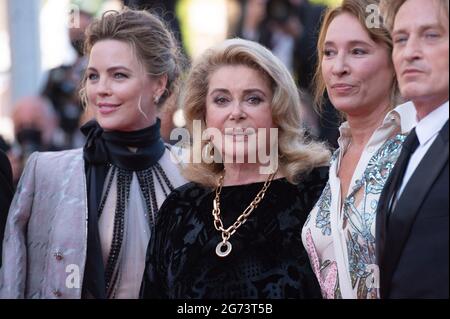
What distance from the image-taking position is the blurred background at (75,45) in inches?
281

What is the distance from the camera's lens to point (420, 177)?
3.40m

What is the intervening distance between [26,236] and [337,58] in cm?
153

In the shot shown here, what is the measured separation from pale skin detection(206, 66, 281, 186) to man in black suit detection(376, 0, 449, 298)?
0.89 m

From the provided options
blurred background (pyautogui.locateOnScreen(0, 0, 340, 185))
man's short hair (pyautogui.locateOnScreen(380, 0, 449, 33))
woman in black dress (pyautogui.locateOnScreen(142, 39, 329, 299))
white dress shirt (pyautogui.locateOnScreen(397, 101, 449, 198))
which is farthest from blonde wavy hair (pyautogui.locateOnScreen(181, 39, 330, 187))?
white dress shirt (pyautogui.locateOnScreen(397, 101, 449, 198))

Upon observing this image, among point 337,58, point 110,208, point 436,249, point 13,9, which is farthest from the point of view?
point 13,9

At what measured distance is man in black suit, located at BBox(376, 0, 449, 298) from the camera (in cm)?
330

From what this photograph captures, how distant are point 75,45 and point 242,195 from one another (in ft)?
6.71

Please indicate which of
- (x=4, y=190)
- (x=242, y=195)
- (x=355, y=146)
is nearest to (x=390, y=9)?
(x=355, y=146)

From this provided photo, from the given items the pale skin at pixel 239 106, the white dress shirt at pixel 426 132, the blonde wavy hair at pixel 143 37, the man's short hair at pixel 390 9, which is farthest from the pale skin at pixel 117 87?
the white dress shirt at pixel 426 132

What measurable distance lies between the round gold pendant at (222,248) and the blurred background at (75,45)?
1065 millimetres

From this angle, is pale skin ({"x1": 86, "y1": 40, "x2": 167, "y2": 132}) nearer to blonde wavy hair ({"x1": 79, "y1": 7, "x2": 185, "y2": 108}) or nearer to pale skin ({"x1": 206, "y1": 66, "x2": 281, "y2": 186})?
blonde wavy hair ({"x1": 79, "y1": 7, "x2": 185, "y2": 108})

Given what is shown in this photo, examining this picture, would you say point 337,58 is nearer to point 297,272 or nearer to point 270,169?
point 270,169

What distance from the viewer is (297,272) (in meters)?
4.26
